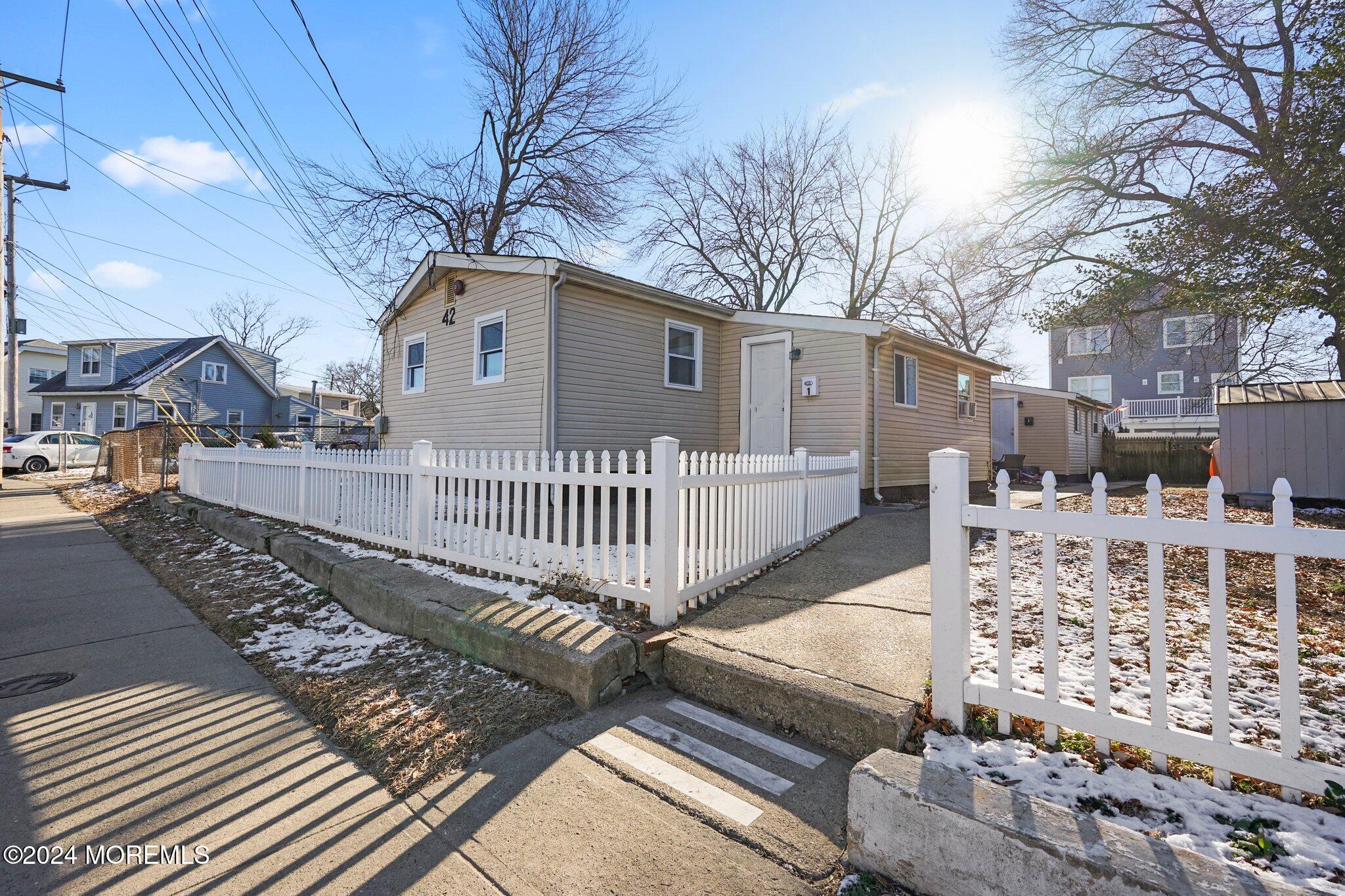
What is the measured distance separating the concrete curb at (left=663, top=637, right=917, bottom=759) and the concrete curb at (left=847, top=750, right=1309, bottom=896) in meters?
0.33

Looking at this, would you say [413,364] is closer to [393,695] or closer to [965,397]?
[393,695]

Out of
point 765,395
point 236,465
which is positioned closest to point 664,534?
point 765,395

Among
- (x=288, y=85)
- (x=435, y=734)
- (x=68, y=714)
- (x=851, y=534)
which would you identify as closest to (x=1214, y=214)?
(x=851, y=534)

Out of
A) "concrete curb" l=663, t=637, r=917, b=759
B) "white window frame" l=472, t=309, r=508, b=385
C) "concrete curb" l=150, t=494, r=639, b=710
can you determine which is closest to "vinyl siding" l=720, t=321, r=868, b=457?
"white window frame" l=472, t=309, r=508, b=385

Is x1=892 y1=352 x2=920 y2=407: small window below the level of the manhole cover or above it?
above

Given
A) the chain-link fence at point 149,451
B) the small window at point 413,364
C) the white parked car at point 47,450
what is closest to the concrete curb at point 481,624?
the small window at point 413,364

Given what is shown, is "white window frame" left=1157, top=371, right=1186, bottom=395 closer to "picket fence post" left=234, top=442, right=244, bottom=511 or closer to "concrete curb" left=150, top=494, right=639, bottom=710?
"concrete curb" left=150, top=494, right=639, bottom=710

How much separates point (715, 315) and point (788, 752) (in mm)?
9292

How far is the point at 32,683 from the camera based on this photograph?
349 centimetres

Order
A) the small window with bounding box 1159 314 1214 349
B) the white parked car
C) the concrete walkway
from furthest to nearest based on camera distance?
the white parked car, the small window with bounding box 1159 314 1214 349, the concrete walkway

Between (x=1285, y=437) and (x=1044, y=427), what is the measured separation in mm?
10703

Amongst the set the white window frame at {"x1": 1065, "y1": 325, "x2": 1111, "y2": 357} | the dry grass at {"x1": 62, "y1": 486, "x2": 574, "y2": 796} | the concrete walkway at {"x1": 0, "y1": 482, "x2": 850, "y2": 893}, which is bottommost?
the concrete walkway at {"x1": 0, "y1": 482, "x2": 850, "y2": 893}

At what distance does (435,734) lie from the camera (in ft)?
9.03

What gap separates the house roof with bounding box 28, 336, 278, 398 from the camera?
25.9 meters
